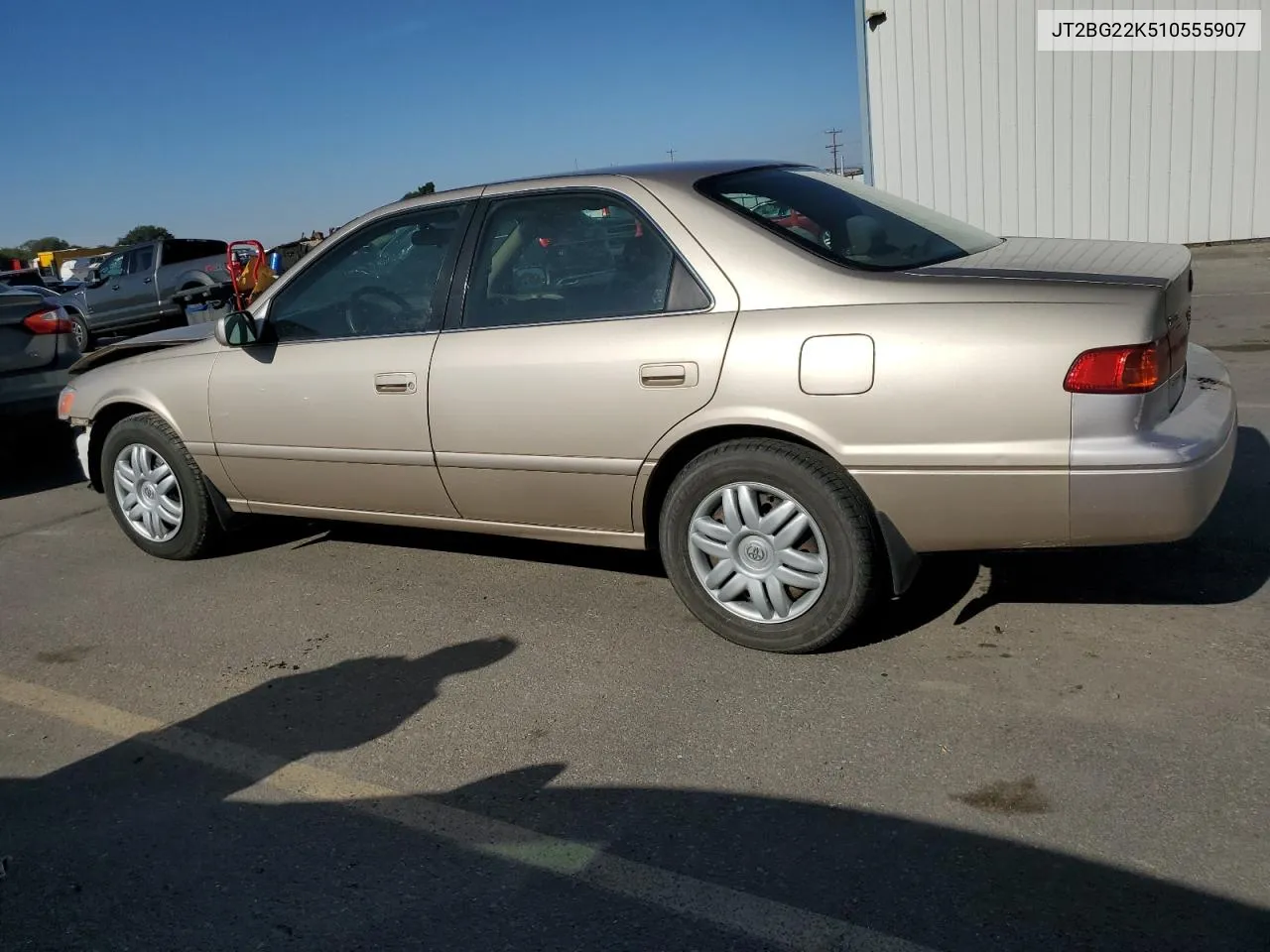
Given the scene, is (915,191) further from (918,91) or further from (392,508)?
(392,508)

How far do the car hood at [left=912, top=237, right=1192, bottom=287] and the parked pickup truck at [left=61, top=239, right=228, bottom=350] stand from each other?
1823 centimetres

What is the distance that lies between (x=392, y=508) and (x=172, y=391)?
1.28 metres

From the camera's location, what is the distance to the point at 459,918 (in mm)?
2604

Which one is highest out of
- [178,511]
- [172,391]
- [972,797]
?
[172,391]

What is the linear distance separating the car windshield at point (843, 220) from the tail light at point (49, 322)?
5675 millimetres

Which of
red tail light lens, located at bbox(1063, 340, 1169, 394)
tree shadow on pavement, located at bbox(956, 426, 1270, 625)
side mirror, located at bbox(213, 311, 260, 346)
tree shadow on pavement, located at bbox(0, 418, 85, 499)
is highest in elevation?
side mirror, located at bbox(213, 311, 260, 346)

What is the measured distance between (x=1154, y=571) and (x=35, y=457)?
7.96 meters

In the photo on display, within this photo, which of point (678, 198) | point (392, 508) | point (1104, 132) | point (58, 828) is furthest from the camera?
point (1104, 132)

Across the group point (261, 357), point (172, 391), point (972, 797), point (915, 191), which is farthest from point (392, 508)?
point (915, 191)

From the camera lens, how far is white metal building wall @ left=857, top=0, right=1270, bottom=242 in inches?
563

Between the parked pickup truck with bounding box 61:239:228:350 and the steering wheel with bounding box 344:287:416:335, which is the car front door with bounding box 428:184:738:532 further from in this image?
the parked pickup truck with bounding box 61:239:228:350

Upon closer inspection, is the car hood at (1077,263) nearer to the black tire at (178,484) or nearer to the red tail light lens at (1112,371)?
the red tail light lens at (1112,371)

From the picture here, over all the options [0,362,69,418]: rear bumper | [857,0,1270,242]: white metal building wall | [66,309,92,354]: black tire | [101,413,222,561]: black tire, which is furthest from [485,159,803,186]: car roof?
[66,309,92,354]: black tire

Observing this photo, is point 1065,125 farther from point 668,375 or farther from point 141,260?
point 141,260
